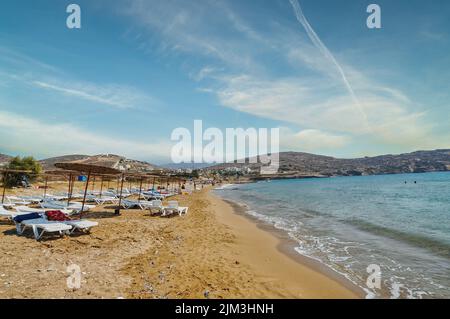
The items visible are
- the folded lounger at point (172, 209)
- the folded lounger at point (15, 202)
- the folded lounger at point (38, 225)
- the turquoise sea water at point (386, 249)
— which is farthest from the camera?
the folded lounger at point (15, 202)

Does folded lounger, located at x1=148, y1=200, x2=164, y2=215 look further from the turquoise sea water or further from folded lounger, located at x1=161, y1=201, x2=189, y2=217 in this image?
the turquoise sea water

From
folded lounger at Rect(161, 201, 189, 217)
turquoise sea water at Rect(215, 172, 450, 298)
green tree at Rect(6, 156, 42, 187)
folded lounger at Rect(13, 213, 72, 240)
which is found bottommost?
turquoise sea water at Rect(215, 172, 450, 298)

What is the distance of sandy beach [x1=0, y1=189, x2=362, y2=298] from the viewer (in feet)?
18.5

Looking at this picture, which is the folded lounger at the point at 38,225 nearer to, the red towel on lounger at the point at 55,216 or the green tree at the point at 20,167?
the red towel on lounger at the point at 55,216

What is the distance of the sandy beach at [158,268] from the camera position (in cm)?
562

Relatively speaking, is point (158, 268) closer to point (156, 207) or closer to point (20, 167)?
point (156, 207)

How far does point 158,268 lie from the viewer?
7.04 m

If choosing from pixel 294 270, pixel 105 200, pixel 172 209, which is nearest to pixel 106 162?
pixel 172 209

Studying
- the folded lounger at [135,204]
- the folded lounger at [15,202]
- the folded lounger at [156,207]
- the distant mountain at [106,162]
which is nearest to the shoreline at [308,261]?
the folded lounger at [156,207]

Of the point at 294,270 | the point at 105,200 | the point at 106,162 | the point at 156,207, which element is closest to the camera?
the point at 294,270

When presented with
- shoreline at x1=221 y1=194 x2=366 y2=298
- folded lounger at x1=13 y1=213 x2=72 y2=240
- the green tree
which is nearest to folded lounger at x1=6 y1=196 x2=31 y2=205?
folded lounger at x1=13 y1=213 x2=72 y2=240

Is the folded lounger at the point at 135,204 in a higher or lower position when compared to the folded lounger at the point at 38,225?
lower

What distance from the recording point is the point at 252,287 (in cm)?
611
